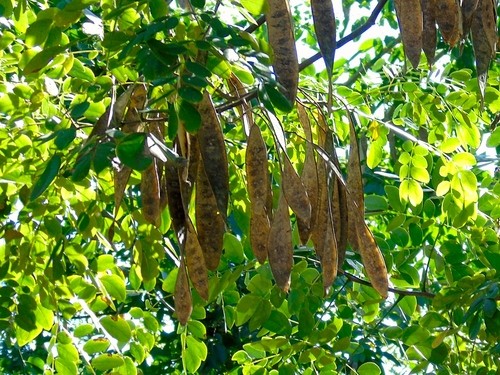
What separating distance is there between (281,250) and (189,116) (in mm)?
217

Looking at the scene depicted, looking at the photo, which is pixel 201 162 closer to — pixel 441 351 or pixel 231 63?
pixel 231 63

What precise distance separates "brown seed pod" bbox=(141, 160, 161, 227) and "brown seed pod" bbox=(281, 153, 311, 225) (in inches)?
7.2

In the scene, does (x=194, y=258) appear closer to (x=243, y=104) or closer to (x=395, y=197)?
(x=243, y=104)

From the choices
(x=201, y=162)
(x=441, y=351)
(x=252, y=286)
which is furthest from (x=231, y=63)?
(x=441, y=351)

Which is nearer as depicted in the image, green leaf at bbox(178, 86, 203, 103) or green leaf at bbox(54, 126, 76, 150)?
green leaf at bbox(178, 86, 203, 103)

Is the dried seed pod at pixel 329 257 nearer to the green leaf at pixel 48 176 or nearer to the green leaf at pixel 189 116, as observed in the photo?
the green leaf at pixel 189 116

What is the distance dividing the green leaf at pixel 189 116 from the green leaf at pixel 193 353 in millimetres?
808

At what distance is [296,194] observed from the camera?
1381mm

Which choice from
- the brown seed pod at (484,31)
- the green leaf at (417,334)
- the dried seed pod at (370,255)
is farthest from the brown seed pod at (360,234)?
the green leaf at (417,334)

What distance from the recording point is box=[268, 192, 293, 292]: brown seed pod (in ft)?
4.42

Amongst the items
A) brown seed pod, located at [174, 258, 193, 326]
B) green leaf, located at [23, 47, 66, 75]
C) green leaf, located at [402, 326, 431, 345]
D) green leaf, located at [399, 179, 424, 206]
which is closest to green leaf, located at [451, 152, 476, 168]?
green leaf, located at [399, 179, 424, 206]

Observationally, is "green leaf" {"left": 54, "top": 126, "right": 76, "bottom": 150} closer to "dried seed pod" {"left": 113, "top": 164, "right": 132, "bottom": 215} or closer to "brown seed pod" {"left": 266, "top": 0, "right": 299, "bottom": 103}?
"dried seed pod" {"left": 113, "top": 164, "right": 132, "bottom": 215}

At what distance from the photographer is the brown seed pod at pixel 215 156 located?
4.36 ft

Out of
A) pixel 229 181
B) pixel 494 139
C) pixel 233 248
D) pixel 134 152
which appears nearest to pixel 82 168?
pixel 134 152
